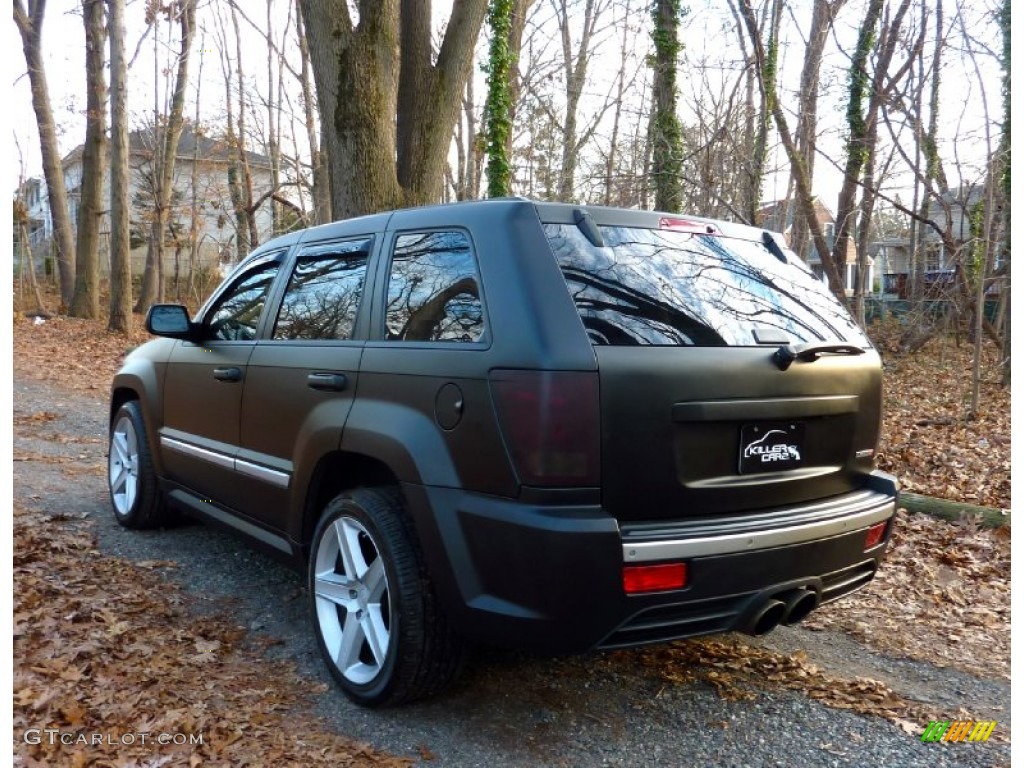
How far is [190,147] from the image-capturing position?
44.9m

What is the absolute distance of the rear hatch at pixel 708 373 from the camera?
2.72 meters

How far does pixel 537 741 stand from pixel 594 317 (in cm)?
149

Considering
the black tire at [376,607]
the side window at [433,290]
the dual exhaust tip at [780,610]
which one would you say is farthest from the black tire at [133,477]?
the dual exhaust tip at [780,610]

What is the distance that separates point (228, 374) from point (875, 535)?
296 cm

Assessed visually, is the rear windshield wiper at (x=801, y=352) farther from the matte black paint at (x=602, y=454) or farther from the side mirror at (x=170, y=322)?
the side mirror at (x=170, y=322)

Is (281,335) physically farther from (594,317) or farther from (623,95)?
(623,95)

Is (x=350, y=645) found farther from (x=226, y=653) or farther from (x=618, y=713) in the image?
(x=618, y=713)

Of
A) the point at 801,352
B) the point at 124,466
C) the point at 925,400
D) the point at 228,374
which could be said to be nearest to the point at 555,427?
the point at 801,352

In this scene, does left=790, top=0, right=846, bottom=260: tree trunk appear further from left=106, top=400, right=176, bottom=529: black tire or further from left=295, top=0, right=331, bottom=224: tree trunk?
left=106, top=400, right=176, bottom=529: black tire

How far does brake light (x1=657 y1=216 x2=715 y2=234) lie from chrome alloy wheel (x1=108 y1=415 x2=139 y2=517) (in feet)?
11.8

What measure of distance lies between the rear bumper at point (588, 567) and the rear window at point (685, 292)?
0.61 meters

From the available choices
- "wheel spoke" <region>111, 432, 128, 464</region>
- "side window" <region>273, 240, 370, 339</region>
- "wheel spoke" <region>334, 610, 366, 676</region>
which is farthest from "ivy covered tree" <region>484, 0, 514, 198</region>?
→ "wheel spoke" <region>334, 610, 366, 676</region>

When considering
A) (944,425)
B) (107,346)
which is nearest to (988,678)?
(944,425)

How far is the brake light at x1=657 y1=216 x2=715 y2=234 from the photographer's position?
329cm
